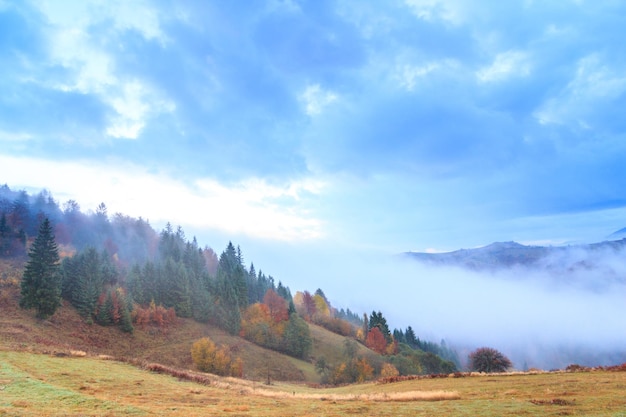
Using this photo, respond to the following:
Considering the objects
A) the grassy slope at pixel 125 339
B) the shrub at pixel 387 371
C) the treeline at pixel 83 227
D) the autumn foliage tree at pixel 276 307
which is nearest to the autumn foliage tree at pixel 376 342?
the autumn foliage tree at pixel 276 307

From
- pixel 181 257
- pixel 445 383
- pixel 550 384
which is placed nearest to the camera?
pixel 550 384

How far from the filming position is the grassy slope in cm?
5500

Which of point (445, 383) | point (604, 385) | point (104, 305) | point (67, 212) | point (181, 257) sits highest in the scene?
point (67, 212)

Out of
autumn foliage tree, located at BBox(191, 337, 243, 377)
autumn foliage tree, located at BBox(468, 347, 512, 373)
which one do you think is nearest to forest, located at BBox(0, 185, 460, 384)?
autumn foliage tree, located at BBox(191, 337, 243, 377)

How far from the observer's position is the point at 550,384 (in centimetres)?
2598

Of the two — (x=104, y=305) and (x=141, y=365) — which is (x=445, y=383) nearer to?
(x=141, y=365)

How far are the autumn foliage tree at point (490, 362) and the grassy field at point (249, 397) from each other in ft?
83.3

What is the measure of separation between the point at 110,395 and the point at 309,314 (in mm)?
149375

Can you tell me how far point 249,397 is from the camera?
24828 mm

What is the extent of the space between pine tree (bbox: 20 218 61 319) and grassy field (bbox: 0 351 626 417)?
Answer: 42.0m

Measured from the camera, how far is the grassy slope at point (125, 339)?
5500cm

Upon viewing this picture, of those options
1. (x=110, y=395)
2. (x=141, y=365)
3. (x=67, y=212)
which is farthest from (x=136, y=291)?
(x=67, y=212)

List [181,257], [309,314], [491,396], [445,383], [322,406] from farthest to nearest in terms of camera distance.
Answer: [309,314]
[181,257]
[445,383]
[491,396]
[322,406]

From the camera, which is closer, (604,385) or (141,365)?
(604,385)
